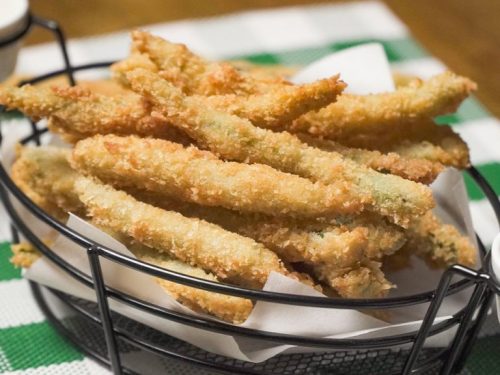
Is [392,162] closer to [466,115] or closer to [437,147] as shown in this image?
[437,147]

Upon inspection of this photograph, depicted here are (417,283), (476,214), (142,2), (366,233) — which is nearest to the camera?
(366,233)

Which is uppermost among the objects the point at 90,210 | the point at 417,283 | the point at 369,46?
the point at 369,46

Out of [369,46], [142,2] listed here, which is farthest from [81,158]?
[142,2]

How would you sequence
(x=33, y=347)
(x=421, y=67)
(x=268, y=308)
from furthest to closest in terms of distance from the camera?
(x=421, y=67) < (x=33, y=347) < (x=268, y=308)

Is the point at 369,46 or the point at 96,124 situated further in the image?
the point at 369,46

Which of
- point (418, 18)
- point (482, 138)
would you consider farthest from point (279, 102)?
point (418, 18)

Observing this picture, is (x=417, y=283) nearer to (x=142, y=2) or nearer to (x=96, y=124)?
(x=96, y=124)

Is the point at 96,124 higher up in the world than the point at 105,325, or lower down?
higher up
